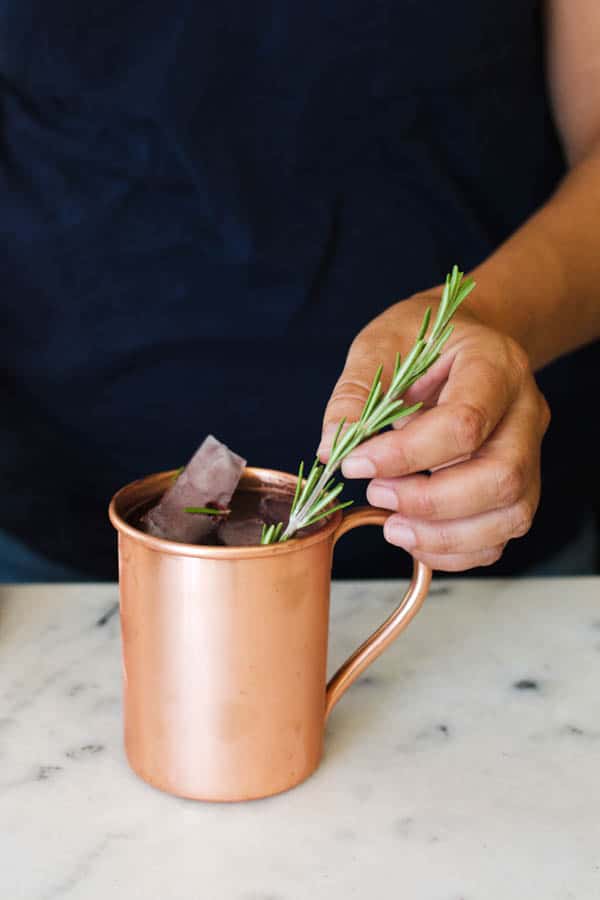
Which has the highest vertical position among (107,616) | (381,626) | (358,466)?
(358,466)

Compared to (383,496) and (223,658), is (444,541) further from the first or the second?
(223,658)

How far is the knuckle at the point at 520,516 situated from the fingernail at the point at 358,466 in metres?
0.12

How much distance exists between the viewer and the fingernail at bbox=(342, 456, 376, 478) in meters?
0.65

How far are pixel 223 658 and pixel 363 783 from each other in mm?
146

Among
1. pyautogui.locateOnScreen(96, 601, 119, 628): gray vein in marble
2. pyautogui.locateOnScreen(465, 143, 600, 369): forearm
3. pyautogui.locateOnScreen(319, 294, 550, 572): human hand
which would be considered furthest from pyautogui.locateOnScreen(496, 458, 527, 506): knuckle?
pyautogui.locateOnScreen(96, 601, 119, 628): gray vein in marble

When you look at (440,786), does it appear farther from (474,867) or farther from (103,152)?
(103,152)

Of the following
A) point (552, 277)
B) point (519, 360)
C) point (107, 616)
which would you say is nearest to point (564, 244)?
point (552, 277)

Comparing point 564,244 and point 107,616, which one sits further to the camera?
point 564,244

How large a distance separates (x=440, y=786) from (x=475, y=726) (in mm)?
80

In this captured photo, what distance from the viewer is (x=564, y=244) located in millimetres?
1013

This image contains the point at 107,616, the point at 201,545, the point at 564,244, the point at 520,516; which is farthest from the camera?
the point at 564,244

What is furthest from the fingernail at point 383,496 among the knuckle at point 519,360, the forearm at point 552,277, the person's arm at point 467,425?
the forearm at point 552,277

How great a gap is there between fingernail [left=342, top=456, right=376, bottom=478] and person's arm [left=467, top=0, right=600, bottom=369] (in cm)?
28

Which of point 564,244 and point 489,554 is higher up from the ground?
point 564,244
